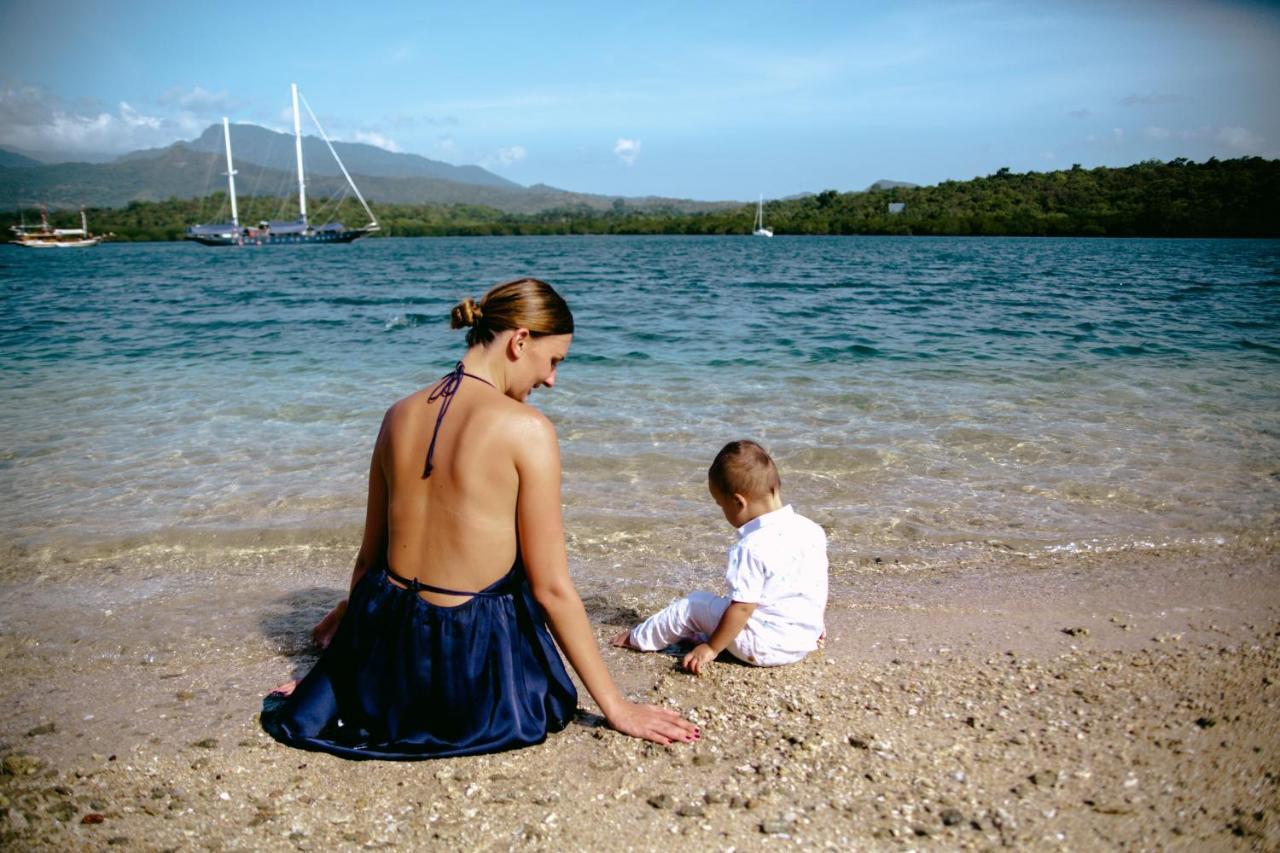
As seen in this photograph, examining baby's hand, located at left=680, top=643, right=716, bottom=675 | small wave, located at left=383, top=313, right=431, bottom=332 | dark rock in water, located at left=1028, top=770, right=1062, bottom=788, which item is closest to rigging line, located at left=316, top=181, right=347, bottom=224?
small wave, located at left=383, top=313, right=431, bottom=332

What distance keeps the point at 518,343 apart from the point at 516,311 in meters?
0.11

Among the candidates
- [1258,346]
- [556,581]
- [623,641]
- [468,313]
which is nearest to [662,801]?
[556,581]

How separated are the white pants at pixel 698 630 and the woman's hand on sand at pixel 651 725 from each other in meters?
0.61

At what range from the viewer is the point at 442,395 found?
2.73 meters

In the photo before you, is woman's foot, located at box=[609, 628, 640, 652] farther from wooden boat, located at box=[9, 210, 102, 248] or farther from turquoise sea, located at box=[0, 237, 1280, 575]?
wooden boat, located at box=[9, 210, 102, 248]

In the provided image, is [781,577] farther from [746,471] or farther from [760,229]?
[760,229]

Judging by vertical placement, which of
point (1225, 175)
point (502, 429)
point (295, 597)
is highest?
point (1225, 175)

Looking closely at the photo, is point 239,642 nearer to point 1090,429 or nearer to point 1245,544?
point 1245,544

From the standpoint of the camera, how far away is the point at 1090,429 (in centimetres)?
800

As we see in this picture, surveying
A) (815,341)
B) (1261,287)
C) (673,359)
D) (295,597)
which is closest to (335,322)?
(673,359)

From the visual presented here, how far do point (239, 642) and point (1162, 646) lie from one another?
416 centimetres

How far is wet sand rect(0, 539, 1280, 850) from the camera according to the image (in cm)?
240

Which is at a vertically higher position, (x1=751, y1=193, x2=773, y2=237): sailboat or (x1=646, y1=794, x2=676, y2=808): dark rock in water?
(x1=751, y1=193, x2=773, y2=237): sailboat

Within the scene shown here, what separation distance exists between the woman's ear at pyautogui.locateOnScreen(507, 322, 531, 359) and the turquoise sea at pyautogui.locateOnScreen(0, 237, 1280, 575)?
249 centimetres
